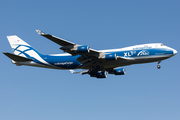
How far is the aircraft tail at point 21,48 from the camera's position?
4891cm

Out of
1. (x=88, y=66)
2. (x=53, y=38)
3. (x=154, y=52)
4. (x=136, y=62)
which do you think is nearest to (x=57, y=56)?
(x=88, y=66)

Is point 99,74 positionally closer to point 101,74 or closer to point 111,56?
point 101,74

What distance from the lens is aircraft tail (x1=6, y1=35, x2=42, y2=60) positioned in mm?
48906

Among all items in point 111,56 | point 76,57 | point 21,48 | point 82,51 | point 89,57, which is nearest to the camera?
point 82,51

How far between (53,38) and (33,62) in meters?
11.5

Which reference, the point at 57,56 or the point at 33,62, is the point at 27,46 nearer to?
the point at 33,62

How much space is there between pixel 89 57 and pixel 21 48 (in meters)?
15.1

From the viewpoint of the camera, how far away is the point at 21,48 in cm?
5019

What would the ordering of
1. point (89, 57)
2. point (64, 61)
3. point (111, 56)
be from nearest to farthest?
point (111, 56) < point (89, 57) < point (64, 61)

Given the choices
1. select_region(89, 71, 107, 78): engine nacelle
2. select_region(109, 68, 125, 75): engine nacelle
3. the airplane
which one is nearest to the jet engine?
the airplane

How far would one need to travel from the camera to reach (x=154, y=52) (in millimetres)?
42781

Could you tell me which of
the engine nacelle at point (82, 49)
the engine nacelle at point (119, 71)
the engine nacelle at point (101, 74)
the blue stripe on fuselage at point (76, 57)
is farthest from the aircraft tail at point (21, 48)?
the engine nacelle at point (119, 71)

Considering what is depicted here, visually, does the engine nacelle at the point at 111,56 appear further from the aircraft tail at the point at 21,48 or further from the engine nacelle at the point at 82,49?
the aircraft tail at the point at 21,48

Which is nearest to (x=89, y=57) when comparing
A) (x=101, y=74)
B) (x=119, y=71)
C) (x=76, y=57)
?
(x=76, y=57)
